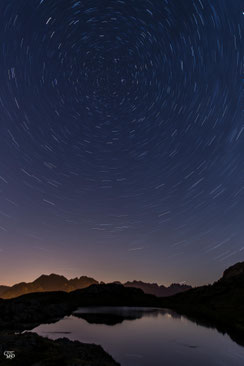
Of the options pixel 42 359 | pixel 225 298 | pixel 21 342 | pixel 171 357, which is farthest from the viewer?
pixel 225 298

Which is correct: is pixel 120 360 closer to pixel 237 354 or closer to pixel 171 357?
pixel 171 357

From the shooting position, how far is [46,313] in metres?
105

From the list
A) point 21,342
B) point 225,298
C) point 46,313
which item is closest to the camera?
point 21,342

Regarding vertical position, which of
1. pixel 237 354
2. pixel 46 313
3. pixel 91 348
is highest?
pixel 46 313

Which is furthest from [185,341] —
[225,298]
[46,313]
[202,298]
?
[202,298]

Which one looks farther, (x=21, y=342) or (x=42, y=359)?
(x=21, y=342)

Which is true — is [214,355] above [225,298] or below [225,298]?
below

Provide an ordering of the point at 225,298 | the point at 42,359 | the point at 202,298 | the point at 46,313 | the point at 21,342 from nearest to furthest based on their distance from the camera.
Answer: the point at 42,359
the point at 21,342
the point at 46,313
the point at 225,298
the point at 202,298

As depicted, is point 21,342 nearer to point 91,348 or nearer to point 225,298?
point 91,348

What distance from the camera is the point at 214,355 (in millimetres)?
45594

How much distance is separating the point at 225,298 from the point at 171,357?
508 ft

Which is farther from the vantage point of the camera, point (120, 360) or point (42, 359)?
point (120, 360)

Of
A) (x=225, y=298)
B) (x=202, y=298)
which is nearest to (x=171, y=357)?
(x=225, y=298)

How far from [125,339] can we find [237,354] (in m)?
26.1
